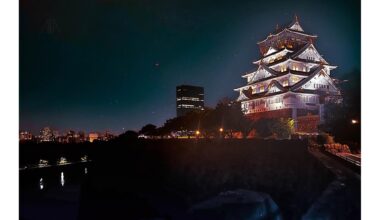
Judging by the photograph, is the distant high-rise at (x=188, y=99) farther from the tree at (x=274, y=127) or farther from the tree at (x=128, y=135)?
the tree at (x=274, y=127)

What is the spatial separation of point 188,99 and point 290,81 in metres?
4.64

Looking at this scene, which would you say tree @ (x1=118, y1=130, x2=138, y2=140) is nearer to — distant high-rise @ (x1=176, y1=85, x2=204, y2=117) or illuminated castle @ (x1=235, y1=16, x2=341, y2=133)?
distant high-rise @ (x1=176, y1=85, x2=204, y2=117)

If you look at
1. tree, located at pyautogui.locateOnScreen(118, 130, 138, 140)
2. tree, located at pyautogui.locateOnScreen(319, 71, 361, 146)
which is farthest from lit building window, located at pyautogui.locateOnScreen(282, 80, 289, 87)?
tree, located at pyautogui.locateOnScreen(118, 130, 138, 140)

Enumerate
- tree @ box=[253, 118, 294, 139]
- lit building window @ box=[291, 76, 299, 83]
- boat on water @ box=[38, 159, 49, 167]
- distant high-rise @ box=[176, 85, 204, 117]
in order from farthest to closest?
1. boat on water @ box=[38, 159, 49, 167]
2. lit building window @ box=[291, 76, 299, 83]
3. tree @ box=[253, 118, 294, 139]
4. distant high-rise @ box=[176, 85, 204, 117]

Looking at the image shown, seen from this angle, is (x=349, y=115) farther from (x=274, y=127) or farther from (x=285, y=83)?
(x=285, y=83)

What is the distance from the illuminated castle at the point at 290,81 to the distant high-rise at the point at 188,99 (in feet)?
8.55

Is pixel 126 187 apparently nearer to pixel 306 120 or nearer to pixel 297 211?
pixel 297 211

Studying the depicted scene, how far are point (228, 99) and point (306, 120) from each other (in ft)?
10.5

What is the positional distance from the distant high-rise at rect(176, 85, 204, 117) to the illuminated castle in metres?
2.61

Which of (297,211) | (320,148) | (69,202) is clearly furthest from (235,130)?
(69,202)

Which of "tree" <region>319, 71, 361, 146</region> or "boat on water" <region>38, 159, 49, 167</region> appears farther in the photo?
Answer: "boat on water" <region>38, 159, 49, 167</region>

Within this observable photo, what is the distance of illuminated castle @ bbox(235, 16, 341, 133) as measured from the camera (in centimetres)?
1173

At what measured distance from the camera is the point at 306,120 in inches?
421

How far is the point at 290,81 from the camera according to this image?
12.6m
